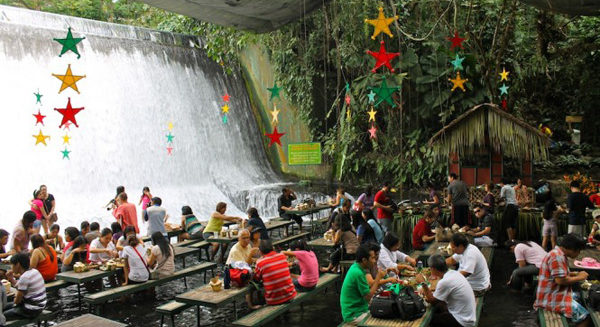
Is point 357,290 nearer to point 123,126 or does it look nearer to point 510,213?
point 510,213

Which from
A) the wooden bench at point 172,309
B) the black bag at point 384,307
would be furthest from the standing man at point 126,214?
the black bag at point 384,307

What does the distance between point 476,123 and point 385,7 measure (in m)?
4.48

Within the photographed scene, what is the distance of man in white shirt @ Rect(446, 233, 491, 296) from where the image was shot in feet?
21.4

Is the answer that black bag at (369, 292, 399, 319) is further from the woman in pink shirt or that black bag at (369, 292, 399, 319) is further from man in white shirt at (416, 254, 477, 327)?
the woman in pink shirt

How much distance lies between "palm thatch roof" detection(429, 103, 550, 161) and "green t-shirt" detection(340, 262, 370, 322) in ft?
24.5

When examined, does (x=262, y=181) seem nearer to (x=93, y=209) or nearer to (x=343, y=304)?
(x=93, y=209)

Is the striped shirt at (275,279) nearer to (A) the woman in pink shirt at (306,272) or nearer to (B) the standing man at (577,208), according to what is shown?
(A) the woman in pink shirt at (306,272)

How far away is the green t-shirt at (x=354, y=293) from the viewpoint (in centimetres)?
573

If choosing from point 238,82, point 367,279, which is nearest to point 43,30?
point 238,82

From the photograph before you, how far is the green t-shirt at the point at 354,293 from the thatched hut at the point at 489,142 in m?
7.45

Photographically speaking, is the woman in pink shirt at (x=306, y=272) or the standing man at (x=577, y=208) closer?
the woman in pink shirt at (x=306, y=272)

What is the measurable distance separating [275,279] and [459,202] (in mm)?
5734

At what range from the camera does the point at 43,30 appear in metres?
16.0

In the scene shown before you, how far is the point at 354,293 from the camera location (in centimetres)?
576
